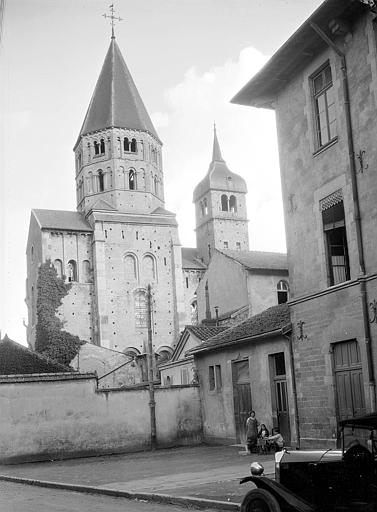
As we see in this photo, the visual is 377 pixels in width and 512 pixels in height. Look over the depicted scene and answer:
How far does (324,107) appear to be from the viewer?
17.8m

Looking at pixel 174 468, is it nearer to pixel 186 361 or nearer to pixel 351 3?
pixel 351 3

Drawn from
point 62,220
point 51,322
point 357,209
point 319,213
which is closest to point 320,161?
point 319,213

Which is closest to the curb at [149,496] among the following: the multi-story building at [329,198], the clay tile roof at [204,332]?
the multi-story building at [329,198]

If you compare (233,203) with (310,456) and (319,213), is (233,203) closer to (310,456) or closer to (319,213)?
(319,213)

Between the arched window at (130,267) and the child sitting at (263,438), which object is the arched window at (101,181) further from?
the child sitting at (263,438)

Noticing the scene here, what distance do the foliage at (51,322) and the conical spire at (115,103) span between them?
17.6m

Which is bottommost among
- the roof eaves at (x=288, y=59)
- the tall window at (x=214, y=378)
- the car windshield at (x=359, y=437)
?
the car windshield at (x=359, y=437)

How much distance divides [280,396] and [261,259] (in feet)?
92.9

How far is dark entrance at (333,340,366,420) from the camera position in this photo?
16.4m

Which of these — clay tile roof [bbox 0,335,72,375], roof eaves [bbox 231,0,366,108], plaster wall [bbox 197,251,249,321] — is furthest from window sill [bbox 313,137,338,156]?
plaster wall [bbox 197,251,249,321]

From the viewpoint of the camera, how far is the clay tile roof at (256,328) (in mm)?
22203

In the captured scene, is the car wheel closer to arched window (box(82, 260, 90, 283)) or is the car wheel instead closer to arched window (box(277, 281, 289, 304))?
arched window (box(277, 281, 289, 304))

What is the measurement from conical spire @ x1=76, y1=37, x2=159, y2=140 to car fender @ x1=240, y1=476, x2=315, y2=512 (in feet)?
215

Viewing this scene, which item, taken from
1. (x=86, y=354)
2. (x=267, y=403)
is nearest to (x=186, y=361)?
(x=267, y=403)
